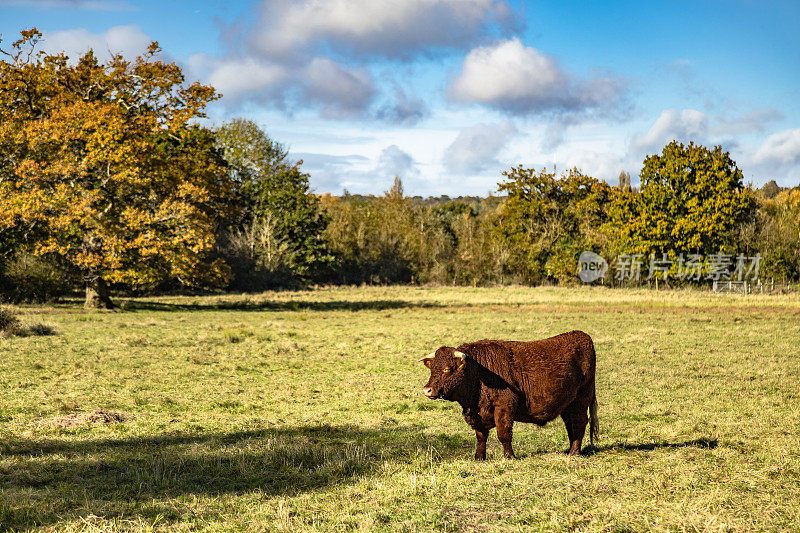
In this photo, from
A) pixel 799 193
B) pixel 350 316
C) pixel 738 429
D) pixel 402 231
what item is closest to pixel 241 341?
pixel 350 316

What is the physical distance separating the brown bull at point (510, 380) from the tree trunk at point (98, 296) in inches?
1254

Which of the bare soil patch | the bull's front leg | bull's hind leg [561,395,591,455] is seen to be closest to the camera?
the bull's front leg

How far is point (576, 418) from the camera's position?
28.0 feet

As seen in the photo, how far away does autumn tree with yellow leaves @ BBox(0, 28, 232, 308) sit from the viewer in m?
31.7

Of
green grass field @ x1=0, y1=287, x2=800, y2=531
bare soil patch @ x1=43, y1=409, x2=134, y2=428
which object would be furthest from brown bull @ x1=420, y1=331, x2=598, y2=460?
bare soil patch @ x1=43, y1=409, x2=134, y2=428

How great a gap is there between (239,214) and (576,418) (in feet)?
190

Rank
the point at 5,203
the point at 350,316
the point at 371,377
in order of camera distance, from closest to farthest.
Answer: the point at 371,377 → the point at 5,203 → the point at 350,316

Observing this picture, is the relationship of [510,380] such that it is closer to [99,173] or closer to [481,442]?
[481,442]

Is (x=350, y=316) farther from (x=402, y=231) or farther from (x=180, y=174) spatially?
(x=402, y=231)

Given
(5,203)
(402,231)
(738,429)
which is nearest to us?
(738,429)

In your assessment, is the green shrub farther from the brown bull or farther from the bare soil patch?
the brown bull

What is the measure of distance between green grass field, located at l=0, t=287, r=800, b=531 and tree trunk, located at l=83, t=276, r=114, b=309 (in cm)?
1041

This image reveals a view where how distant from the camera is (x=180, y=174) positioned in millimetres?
36469

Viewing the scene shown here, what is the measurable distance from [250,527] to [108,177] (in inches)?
1240
